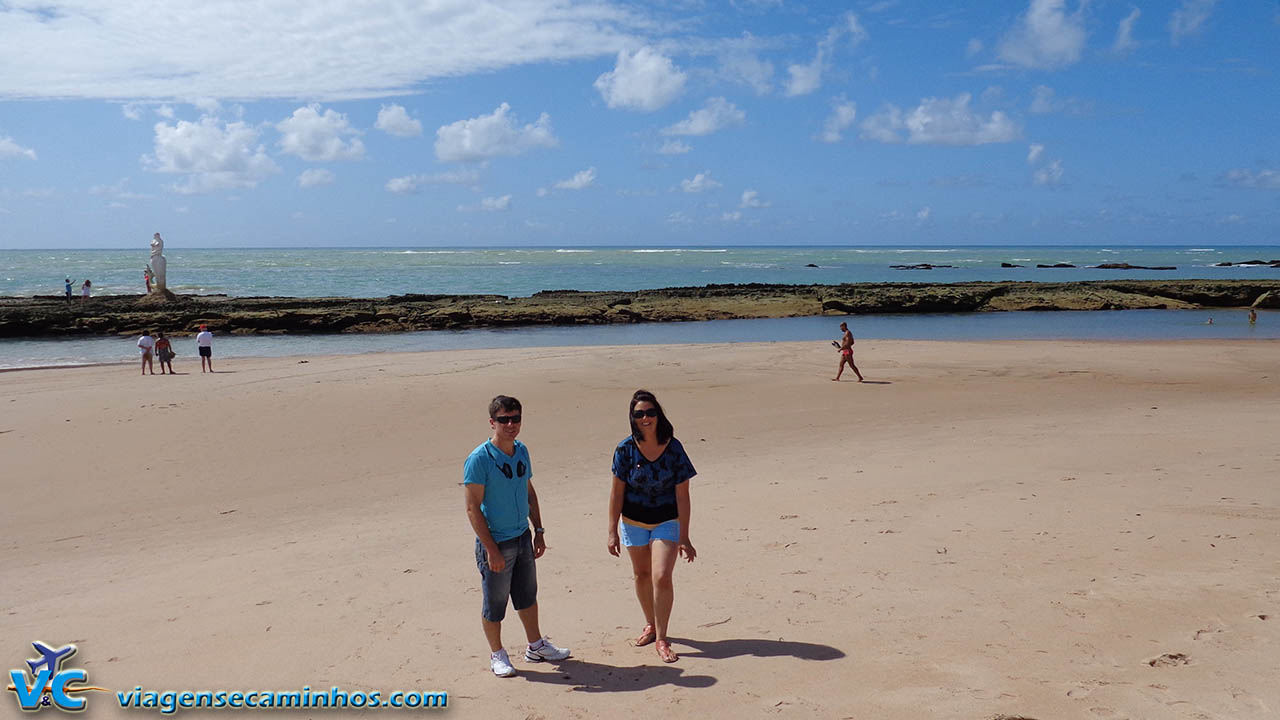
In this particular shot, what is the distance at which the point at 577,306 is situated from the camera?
3569 centimetres

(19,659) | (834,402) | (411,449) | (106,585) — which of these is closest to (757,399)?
(834,402)

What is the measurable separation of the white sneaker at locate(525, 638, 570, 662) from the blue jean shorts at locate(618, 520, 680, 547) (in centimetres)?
64

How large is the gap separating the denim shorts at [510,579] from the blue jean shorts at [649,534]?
0.51 meters

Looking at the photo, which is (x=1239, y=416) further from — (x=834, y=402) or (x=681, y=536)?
(x=681, y=536)

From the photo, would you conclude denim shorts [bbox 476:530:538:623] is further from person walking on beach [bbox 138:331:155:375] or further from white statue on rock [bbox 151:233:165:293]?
white statue on rock [bbox 151:233:165:293]

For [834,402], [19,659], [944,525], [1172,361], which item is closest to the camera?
[19,659]

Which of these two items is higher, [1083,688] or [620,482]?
[620,482]

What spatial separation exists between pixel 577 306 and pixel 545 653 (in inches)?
1239

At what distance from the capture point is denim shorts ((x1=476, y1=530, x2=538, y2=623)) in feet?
14.3

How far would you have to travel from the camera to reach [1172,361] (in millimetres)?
19062

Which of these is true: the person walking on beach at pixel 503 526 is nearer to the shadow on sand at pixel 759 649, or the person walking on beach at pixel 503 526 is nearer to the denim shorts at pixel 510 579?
the denim shorts at pixel 510 579

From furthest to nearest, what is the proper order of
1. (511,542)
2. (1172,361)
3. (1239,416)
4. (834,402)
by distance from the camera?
(1172,361), (834,402), (1239,416), (511,542)

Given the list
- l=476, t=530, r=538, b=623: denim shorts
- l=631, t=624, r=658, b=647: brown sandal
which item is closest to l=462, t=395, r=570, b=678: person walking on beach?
l=476, t=530, r=538, b=623: denim shorts

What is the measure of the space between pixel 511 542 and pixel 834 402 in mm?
10770
